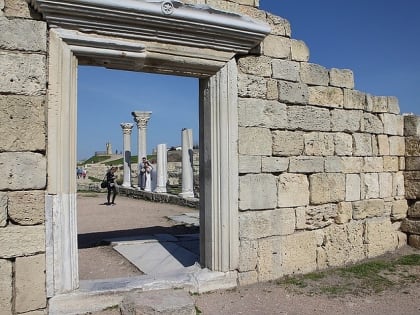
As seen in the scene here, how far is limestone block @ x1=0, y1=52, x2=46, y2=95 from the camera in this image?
3594 millimetres

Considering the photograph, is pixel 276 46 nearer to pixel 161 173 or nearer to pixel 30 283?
pixel 30 283

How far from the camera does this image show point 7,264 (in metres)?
3.54

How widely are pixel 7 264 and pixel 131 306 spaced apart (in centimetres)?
120

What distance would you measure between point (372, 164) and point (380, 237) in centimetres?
119

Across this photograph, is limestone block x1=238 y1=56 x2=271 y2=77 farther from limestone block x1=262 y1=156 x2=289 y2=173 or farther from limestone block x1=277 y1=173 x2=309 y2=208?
limestone block x1=277 y1=173 x2=309 y2=208

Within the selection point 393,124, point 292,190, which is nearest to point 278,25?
point 292,190

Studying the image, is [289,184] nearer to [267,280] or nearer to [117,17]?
[267,280]

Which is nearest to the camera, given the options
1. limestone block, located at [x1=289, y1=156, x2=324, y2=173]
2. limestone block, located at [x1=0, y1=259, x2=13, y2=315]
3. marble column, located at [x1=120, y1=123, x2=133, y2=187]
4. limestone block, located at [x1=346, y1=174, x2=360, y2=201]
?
limestone block, located at [x1=0, y1=259, x2=13, y2=315]

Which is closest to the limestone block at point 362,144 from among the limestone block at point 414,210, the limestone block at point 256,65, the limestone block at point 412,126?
the limestone block at point 412,126

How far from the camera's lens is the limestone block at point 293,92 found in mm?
5148

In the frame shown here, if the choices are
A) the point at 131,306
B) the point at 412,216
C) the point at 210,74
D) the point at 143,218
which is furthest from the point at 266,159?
the point at 143,218

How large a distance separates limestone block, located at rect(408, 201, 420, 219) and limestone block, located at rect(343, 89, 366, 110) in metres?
2.04

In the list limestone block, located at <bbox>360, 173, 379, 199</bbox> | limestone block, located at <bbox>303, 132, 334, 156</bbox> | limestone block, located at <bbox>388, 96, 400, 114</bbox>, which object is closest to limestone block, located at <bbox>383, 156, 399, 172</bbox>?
limestone block, located at <bbox>360, 173, 379, 199</bbox>

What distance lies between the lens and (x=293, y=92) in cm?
526
